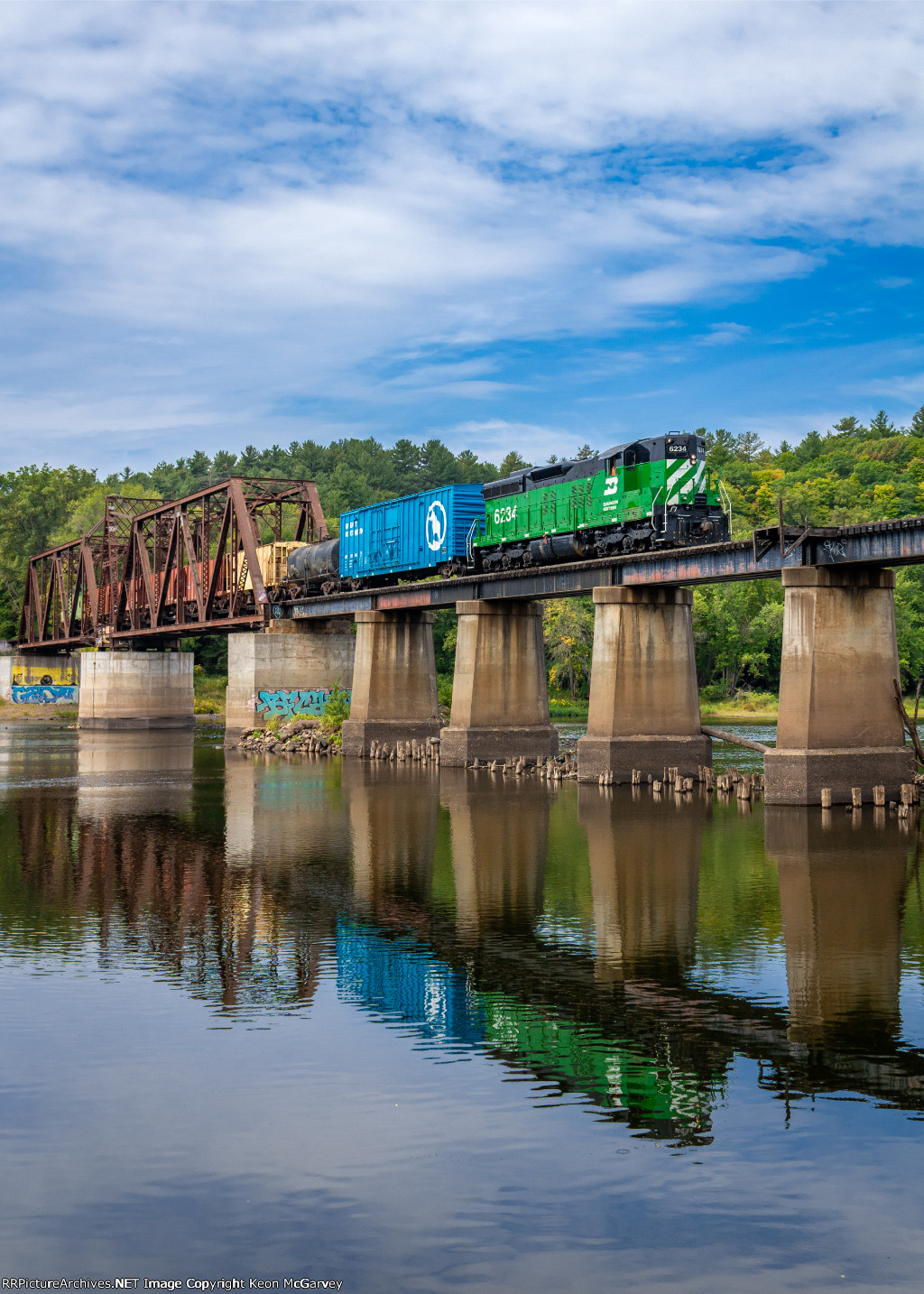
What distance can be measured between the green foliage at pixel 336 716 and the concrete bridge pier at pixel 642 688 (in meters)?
27.0

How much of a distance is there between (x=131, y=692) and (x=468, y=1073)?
99506 millimetres

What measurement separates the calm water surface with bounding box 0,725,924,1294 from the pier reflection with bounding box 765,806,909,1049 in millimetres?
81

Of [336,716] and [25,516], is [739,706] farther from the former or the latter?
[25,516]

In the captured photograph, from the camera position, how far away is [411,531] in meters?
62.8

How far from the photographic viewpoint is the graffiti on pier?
80.2 meters

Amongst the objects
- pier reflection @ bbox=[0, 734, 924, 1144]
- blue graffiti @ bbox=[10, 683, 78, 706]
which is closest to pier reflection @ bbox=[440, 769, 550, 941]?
pier reflection @ bbox=[0, 734, 924, 1144]

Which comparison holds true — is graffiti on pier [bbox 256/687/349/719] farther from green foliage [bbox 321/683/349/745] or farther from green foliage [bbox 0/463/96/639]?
green foliage [bbox 0/463/96/639]

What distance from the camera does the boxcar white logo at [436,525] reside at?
5912 centimetres

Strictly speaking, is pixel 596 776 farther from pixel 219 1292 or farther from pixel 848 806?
pixel 219 1292

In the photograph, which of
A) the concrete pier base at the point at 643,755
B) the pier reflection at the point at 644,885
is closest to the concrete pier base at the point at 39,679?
the concrete pier base at the point at 643,755

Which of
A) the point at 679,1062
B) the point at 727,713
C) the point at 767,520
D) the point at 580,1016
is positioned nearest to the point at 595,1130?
the point at 679,1062

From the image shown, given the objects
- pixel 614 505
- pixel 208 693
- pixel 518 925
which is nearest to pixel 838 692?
pixel 614 505

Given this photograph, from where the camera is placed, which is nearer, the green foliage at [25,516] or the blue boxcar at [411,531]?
the blue boxcar at [411,531]

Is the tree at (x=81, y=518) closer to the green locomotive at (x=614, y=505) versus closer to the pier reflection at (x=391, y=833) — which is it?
the green locomotive at (x=614, y=505)
